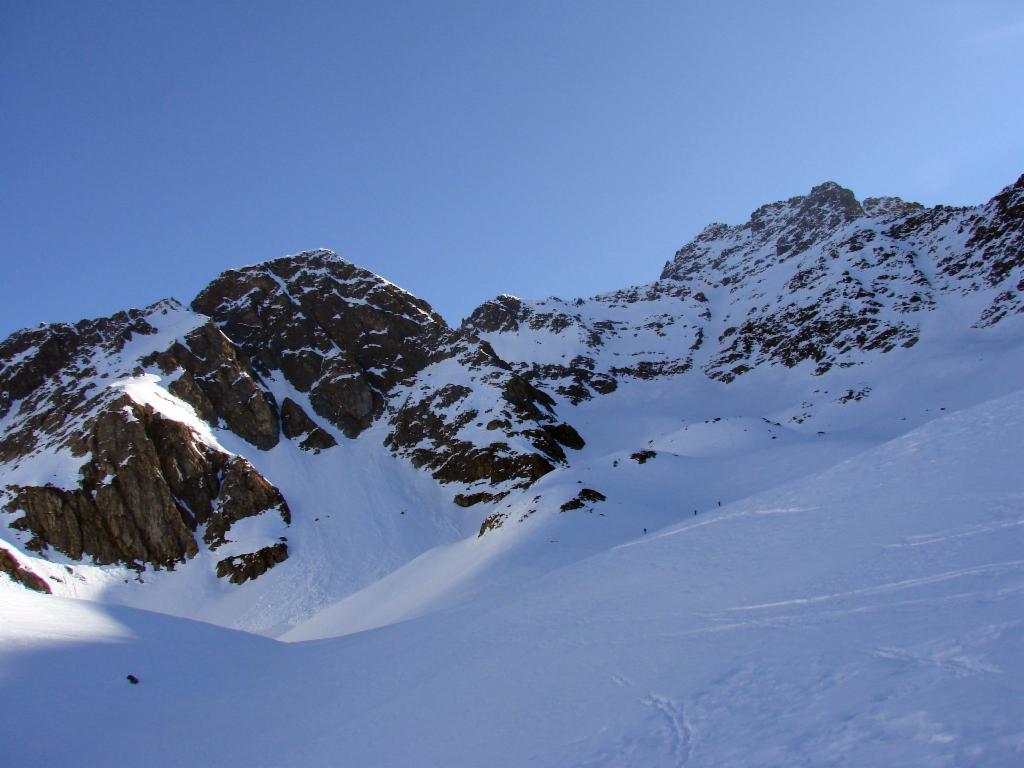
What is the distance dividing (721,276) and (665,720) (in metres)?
154

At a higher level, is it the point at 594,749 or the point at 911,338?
the point at 911,338

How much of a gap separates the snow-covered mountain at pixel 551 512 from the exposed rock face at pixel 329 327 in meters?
0.56

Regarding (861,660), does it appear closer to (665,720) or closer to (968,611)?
(968,611)

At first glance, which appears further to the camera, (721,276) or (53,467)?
(721,276)

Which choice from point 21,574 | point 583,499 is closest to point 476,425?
point 583,499

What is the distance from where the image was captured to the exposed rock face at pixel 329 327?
86.2 m

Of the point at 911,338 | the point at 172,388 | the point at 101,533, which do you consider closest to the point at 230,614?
the point at 101,533

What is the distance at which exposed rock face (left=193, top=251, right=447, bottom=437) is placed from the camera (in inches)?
3396

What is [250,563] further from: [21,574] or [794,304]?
[794,304]

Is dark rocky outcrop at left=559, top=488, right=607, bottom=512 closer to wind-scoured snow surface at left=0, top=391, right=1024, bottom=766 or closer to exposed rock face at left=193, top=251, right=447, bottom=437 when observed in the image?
wind-scoured snow surface at left=0, top=391, right=1024, bottom=766

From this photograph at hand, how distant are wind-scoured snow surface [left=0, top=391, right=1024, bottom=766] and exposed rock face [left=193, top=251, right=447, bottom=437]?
6484 centimetres

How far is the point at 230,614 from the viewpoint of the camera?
168 feet

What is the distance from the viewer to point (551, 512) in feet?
130

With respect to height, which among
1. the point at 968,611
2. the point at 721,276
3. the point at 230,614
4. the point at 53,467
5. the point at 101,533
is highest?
the point at 721,276
